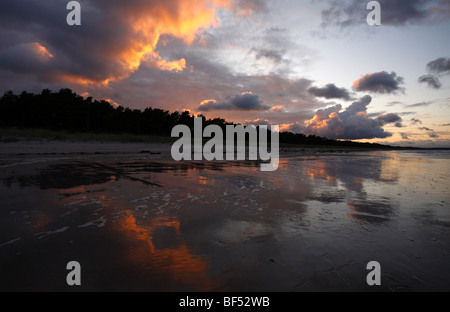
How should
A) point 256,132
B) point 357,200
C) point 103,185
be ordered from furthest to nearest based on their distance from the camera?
point 256,132 → point 103,185 → point 357,200

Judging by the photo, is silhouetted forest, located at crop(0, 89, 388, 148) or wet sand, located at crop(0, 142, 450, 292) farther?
silhouetted forest, located at crop(0, 89, 388, 148)

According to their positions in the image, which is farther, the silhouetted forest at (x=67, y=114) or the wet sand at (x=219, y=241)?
the silhouetted forest at (x=67, y=114)

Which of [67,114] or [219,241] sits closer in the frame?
[219,241]

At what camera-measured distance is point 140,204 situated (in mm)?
6246

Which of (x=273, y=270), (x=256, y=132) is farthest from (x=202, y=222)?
(x=256, y=132)

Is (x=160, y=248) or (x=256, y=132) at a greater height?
(x=256, y=132)

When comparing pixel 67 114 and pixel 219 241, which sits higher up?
pixel 67 114

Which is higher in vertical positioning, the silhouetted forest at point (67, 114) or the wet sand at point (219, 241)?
the silhouetted forest at point (67, 114)

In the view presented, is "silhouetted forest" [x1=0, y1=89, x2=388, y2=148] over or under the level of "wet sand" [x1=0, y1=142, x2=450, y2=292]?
→ over

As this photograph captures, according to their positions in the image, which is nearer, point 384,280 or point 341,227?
point 384,280
